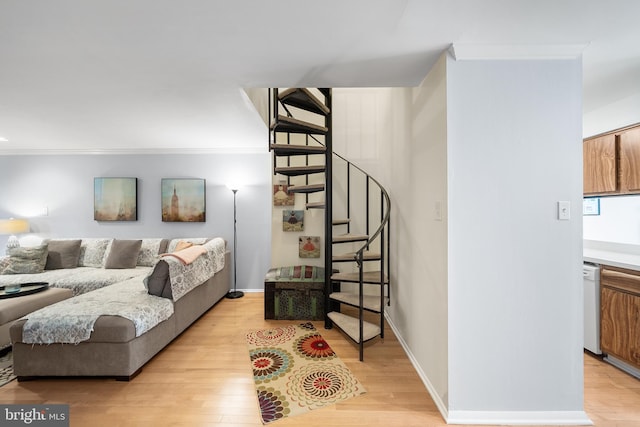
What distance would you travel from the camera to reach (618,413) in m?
1.73

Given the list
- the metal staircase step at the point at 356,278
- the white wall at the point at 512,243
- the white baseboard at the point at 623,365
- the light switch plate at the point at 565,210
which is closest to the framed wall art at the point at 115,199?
the metal staircase step at the point at 356,278

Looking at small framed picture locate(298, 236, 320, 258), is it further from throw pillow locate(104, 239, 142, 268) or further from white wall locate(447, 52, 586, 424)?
throw pillow locate(104, 239, 142, 268)

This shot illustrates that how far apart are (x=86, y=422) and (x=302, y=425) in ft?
4.50

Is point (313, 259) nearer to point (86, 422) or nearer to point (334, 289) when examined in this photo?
point (334, 289)

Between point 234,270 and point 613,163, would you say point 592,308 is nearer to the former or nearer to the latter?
point 613,163

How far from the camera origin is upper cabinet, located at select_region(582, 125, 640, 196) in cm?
237

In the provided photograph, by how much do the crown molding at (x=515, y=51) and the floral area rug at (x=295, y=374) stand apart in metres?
2.42

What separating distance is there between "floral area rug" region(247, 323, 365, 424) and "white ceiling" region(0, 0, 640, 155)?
7.74 ft

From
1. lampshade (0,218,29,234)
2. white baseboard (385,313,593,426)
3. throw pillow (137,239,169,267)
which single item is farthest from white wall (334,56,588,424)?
lampshade (0,218,29,234)

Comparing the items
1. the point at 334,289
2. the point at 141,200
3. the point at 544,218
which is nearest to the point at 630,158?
the point at 544,218

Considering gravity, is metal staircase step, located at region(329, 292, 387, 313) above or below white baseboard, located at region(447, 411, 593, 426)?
above

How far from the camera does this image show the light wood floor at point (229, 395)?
1.70 metres

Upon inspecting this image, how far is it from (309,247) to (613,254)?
3.26 metres

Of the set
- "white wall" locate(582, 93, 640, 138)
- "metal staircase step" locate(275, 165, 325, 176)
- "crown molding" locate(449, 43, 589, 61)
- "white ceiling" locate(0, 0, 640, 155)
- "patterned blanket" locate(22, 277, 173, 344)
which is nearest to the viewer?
"white ceiling" locate(0, 0, 640, 155)
